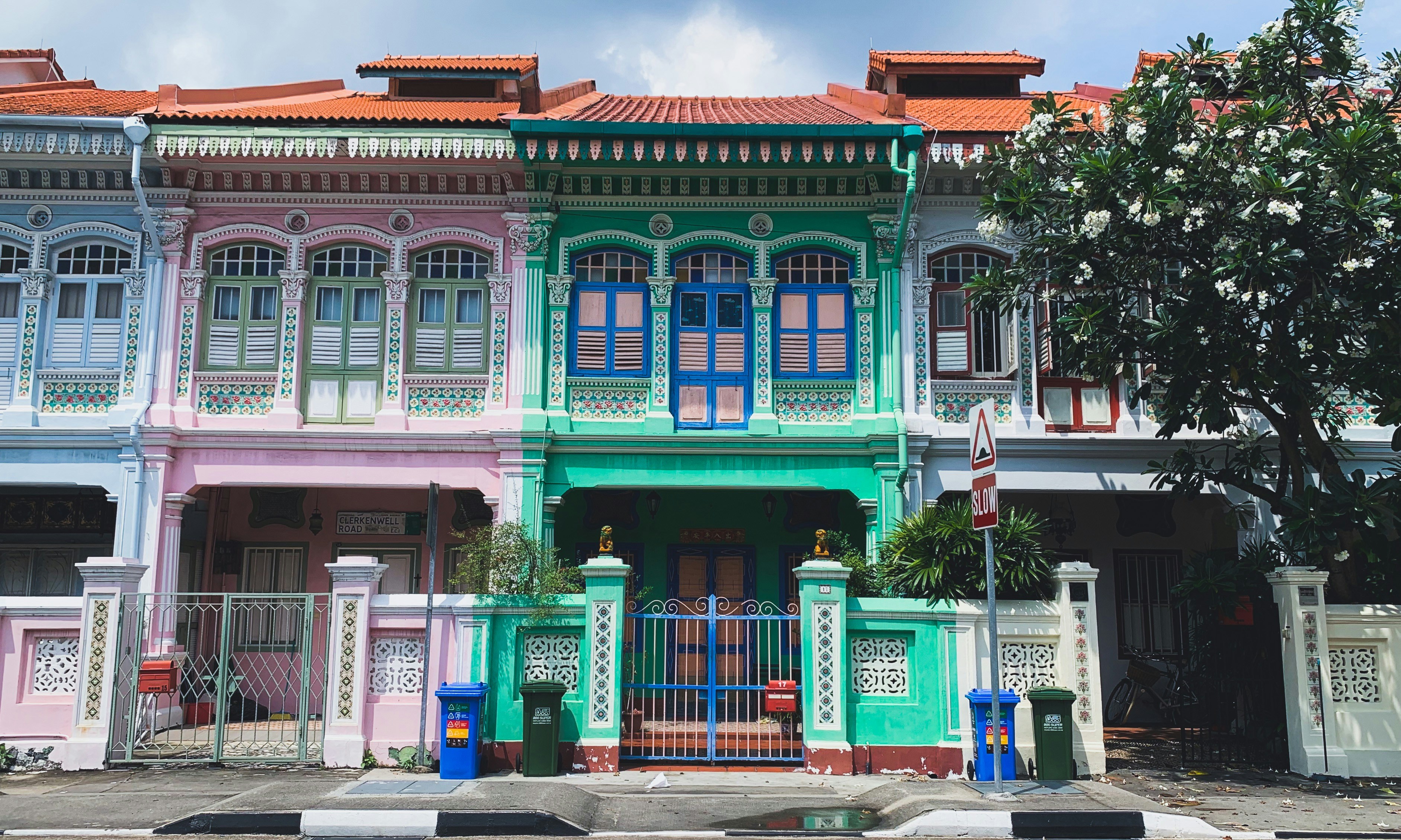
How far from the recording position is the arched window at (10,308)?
15.0m

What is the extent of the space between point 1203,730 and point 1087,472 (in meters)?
3.95

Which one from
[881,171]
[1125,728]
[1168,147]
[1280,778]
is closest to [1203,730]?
[1280,778]

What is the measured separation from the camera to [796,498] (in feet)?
54.5

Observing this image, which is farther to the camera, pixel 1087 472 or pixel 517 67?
pixel 517 67

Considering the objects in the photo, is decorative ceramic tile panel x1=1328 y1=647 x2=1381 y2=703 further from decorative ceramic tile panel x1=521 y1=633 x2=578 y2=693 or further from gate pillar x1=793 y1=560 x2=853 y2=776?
decorative ceramic tile panel x1=521 y1=633 x2=578 y2=693

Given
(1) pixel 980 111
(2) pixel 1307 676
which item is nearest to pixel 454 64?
(1) pixel 980 111

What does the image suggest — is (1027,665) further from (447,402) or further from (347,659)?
(447,402)

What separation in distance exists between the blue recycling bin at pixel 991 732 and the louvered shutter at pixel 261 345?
995 cm

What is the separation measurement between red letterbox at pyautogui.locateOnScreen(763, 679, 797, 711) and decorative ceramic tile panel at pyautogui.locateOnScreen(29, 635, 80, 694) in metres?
6.95

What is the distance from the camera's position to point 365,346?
15.2 m

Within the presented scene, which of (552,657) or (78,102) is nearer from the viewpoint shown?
(552,657)

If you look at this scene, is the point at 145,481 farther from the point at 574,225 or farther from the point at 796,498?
the point at 796,498

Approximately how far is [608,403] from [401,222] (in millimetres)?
3746

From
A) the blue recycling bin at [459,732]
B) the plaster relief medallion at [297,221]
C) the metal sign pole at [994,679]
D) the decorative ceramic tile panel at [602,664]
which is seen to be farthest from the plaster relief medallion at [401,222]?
the metal sign pole at [994,679]
